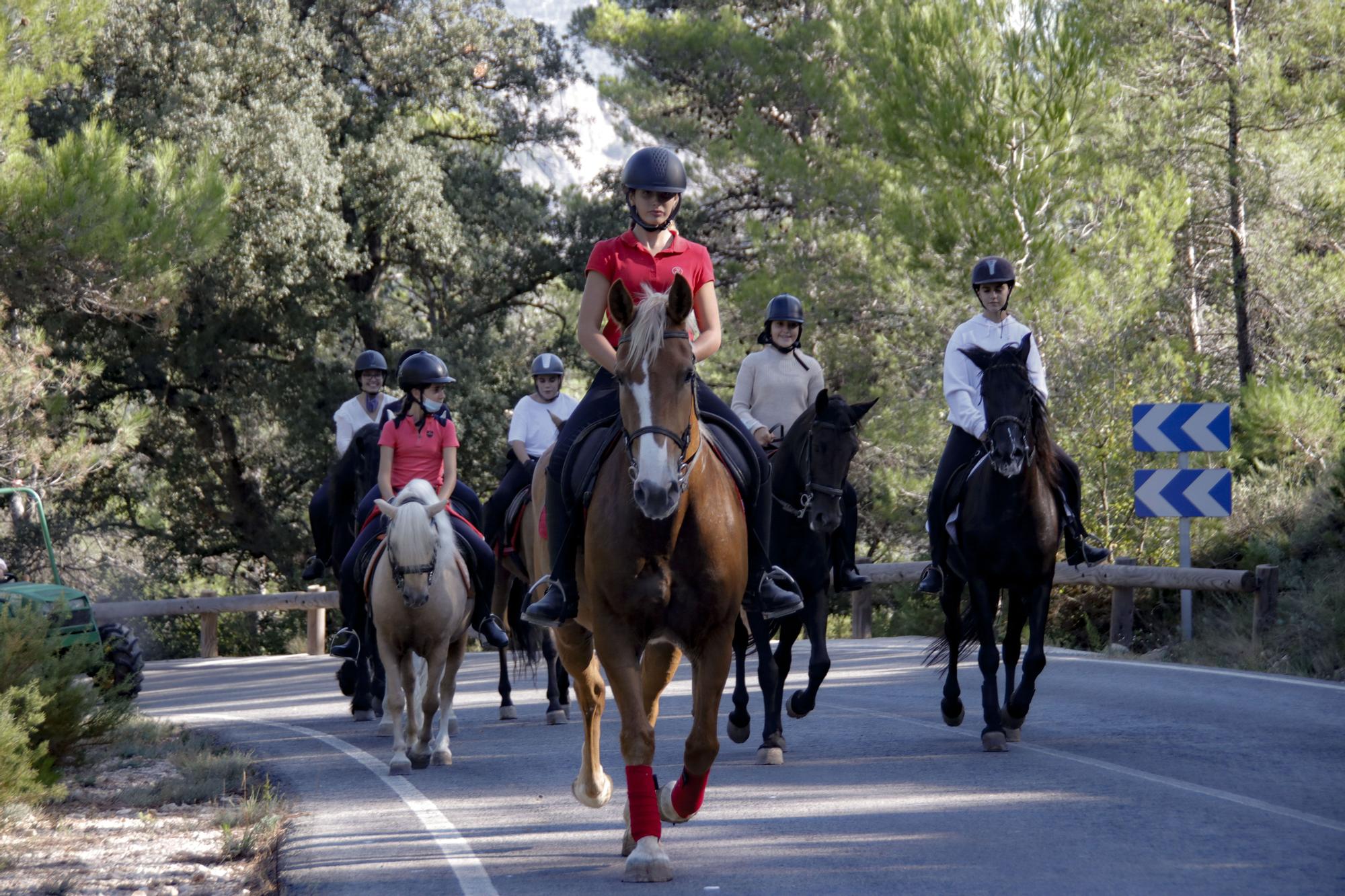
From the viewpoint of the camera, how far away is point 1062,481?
9945 mm

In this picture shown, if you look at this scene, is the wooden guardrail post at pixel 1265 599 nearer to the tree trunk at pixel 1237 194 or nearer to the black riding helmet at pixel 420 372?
the black riding helmet at pixel 420 372

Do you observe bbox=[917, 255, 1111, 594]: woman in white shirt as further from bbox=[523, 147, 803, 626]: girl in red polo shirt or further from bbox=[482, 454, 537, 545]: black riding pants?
bbox=[482, 454, 537, 545]: black riding pants

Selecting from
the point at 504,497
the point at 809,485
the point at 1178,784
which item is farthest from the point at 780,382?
the point at 1178,784

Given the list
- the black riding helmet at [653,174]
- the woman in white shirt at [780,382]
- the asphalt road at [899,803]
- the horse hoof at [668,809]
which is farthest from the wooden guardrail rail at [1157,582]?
the black riding helmet at [653,174]

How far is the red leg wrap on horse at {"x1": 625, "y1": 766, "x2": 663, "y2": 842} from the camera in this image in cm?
590

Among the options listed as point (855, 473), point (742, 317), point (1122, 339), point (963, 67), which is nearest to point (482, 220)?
point (742, 317)

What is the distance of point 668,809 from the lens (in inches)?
255

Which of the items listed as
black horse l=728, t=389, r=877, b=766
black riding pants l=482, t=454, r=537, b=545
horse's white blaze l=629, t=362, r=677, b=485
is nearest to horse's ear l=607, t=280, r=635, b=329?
horse's white blaze l=629, t=362, r=677, b=485

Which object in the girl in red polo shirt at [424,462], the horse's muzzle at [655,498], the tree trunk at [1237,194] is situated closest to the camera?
the horse's muzzle at [655,498]

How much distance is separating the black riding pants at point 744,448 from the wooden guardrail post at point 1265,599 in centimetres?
904

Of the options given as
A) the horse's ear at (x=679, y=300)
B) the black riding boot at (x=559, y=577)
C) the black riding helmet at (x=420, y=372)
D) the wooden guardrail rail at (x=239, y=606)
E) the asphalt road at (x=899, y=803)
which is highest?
the black riding helmet at (x=420, y=372)

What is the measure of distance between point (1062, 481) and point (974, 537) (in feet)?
3.40

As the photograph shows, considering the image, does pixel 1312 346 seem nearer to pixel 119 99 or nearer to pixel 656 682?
pixel 656 682

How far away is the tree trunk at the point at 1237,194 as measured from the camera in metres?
22.1
